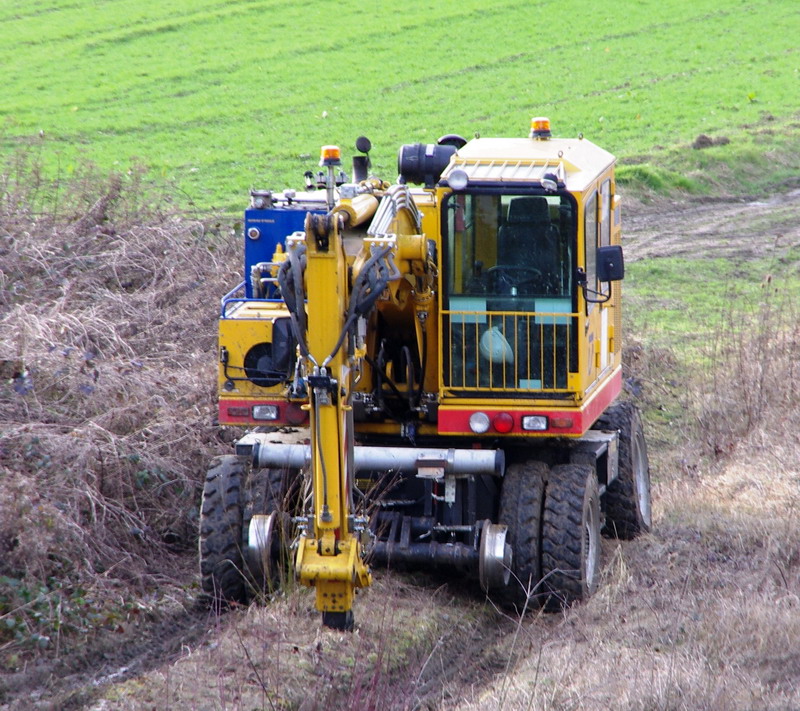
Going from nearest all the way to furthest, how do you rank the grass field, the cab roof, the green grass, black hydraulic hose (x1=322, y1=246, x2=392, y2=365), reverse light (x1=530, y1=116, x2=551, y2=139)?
black hydraulic hose (x1=322, y1=246, x2=392, y2=365), the cab roof, reverse light (x1=530, y1=116, x2=551, y2=139), the green grass, the grass field

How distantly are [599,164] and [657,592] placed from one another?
3.00 m

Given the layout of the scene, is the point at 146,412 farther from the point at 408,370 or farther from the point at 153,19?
the point at 153,19

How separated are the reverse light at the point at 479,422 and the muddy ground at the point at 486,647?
3.86 feet

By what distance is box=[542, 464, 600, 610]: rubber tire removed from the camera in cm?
796

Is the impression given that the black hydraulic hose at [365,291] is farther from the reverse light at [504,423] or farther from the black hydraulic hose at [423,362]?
the reverse light at [504,423]

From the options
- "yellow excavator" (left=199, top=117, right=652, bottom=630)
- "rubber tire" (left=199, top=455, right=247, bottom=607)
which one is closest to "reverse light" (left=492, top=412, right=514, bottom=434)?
"yellow excavator" (left=199, top=117, right=652, bottom=630)

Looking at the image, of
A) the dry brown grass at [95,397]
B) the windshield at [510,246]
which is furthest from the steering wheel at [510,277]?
the dry brown grass at [95,397]

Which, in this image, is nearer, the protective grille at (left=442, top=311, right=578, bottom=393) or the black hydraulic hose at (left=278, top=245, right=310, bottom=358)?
the black hydraulic hose at (left=278, top=245, right=310, bottom=358)

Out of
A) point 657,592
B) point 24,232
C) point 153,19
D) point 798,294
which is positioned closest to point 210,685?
point 657,592

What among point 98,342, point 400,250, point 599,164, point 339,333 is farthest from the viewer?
point 98,342

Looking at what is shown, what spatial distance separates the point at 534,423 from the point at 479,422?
1.16 ft

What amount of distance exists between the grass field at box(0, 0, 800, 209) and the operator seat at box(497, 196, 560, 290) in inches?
520

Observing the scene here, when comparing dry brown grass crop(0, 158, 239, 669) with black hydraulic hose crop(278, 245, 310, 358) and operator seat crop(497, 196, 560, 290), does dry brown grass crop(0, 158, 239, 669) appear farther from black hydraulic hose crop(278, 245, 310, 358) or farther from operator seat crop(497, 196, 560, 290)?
operator seat crop(497, 196, 560, 290)

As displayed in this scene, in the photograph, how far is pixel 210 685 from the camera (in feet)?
21.9
